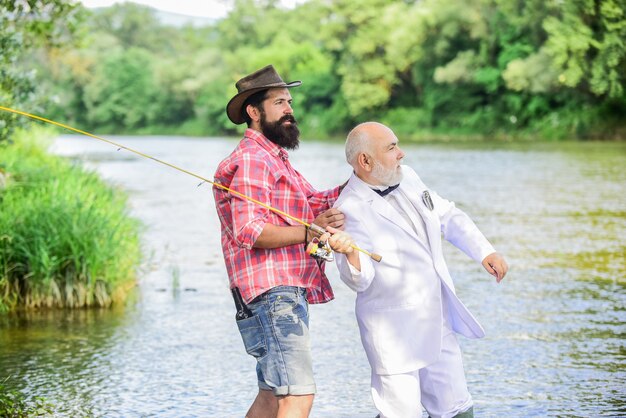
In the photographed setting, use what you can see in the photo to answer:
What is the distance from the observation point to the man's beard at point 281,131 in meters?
5.01

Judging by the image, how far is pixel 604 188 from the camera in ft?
73.5

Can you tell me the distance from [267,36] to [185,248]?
4003 inches

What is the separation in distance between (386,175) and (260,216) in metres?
0.64

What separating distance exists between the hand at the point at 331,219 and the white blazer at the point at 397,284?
0.11 meters

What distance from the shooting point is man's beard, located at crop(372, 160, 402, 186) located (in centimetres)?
496

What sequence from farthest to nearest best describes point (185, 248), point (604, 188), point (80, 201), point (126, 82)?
point (126, 82) → point (604, 188) → point (185, 248) → point (80, 201)

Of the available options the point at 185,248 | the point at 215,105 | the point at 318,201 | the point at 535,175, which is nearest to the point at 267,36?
the point at 215,105

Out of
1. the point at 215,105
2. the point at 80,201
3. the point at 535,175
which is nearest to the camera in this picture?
the point at 80,201

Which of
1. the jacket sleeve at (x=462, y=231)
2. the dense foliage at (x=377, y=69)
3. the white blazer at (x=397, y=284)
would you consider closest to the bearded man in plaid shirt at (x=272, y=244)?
the white blazer at (x=397, y=284)

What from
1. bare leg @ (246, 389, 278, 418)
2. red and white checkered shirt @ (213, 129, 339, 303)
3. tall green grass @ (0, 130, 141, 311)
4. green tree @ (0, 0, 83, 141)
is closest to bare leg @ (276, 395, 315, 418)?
bare leg @ (246, 389, 278, 418)

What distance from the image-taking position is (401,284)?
4.96 meters

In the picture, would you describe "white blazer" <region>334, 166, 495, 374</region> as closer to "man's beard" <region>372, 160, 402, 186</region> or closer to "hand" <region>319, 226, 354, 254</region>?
"man's beard" <region>372, 160, 402, 186</region>

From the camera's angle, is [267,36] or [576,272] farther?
[267,36]

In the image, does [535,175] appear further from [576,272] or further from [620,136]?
[620,136]
